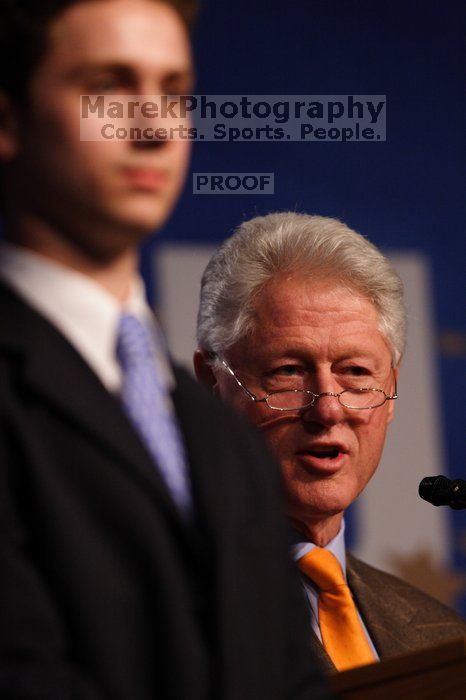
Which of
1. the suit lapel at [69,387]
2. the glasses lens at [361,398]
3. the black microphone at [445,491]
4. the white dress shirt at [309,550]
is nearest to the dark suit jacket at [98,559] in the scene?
the suit lapel at [69,387]

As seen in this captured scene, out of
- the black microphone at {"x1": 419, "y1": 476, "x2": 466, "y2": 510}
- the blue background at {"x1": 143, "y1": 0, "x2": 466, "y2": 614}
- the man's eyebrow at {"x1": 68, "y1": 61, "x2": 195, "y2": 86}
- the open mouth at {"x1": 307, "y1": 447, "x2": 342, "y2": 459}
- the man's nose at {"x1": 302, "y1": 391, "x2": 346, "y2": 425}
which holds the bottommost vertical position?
the black microphone at {"x1": 419, "y1": 476, "x2": 466, "y2": 510}

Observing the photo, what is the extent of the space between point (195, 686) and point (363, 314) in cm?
80

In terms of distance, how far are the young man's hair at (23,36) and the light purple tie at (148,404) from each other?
0.37ft

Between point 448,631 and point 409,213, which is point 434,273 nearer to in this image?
point 409,213

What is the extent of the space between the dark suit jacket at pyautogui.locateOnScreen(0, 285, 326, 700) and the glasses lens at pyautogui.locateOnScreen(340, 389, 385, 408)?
27.3 inches

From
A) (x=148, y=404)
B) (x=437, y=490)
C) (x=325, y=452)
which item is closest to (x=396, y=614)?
(x=325, y=452)

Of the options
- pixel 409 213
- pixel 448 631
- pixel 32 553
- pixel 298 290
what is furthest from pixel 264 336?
pixel 32 553

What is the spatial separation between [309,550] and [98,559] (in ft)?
2.41

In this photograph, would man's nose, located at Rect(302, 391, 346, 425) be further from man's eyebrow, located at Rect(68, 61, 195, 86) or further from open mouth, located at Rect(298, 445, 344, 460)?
man's eyebrow, located at Rect(68, 61, 195, 86)

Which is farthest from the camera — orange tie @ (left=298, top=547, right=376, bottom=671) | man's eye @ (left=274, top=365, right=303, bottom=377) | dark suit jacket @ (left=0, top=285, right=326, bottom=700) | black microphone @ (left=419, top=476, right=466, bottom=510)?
man's eye @ (left=274, top=365, right=303, bottom=377)

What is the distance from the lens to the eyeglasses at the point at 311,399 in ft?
3.88

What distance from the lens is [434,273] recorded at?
188cm

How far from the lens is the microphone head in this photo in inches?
34.7

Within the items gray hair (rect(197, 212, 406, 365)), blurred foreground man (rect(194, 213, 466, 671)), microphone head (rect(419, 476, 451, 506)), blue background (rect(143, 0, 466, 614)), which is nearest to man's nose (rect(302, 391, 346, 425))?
blurred foreground man (rect(194, 213, 466, 671))
